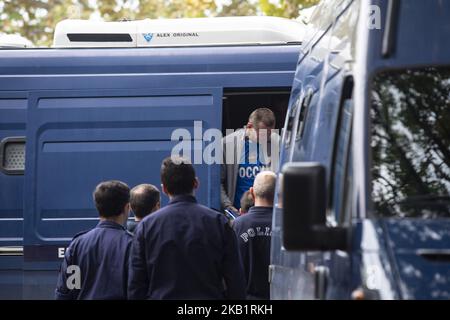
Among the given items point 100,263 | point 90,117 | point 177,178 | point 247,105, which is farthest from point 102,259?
point 247,105

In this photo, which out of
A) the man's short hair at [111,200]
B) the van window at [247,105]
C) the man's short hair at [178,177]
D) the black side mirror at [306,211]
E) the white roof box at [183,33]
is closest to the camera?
the black side mirror at [306,211]

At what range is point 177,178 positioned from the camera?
7.36 meters

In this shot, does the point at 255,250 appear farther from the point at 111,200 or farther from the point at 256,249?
the point at 111,200

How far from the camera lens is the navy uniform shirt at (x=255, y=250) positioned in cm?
885

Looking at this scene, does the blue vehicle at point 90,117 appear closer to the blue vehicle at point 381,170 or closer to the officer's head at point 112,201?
the officer's head at point 112,201

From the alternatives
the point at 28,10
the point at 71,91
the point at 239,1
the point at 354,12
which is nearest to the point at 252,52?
the point at 71,91

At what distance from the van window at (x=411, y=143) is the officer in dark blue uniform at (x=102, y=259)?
2567 mm

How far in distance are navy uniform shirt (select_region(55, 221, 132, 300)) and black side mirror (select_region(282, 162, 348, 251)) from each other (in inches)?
102

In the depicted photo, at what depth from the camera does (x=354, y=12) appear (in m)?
6.18

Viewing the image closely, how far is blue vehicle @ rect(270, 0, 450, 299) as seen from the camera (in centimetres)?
514

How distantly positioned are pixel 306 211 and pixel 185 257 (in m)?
2.04

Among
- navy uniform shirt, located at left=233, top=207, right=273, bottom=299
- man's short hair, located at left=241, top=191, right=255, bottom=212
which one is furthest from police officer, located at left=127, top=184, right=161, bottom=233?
man's short hair, located at left=241, top=191, right=255, bottom=212

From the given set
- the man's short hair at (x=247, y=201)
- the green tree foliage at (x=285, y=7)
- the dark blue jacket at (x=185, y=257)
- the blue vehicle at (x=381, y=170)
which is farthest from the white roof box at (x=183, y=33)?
the green tree foliage at (x=285, y=7)
